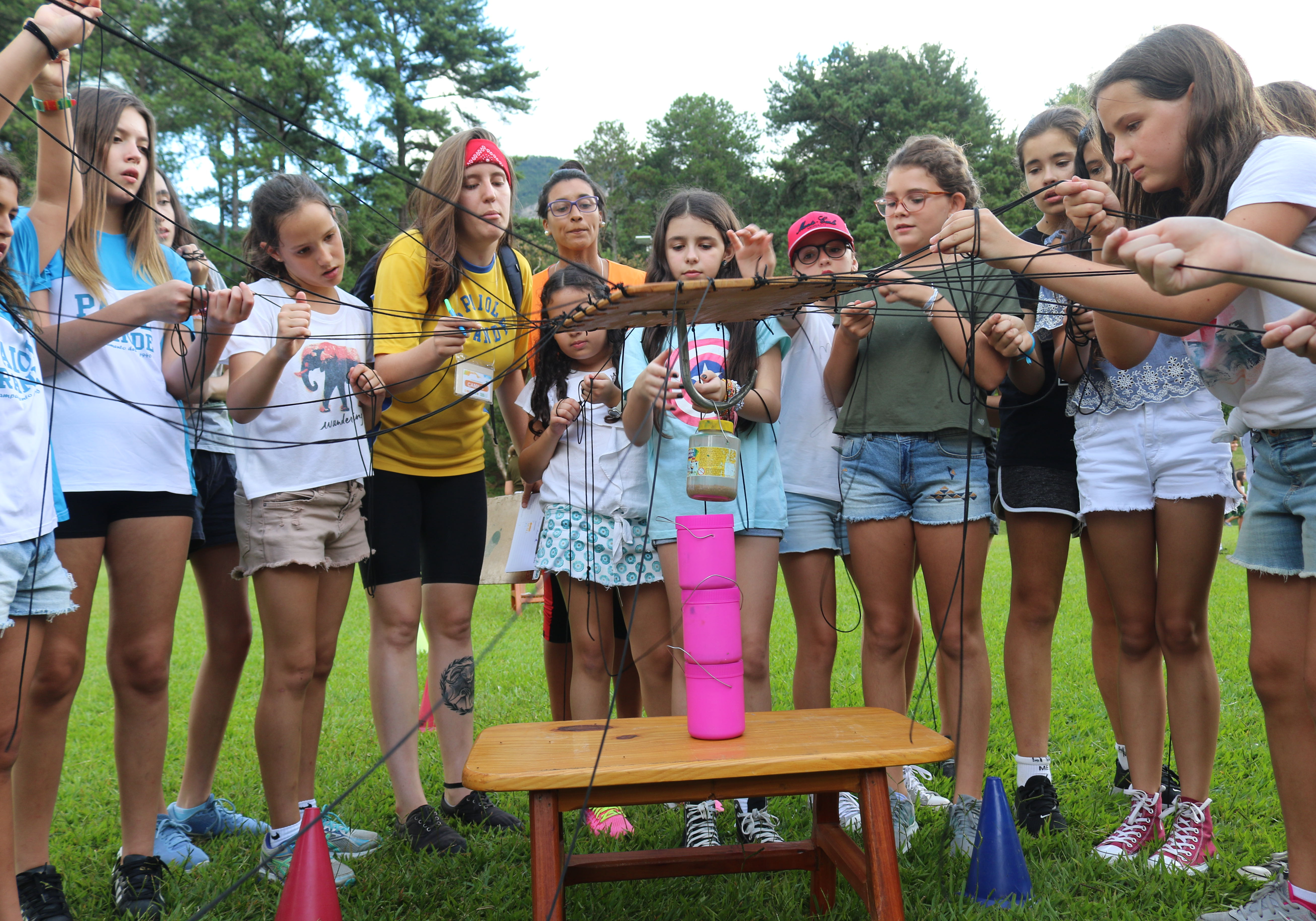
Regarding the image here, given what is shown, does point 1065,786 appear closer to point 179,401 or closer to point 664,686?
point 664,686

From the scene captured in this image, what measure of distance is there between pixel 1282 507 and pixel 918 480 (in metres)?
0.95

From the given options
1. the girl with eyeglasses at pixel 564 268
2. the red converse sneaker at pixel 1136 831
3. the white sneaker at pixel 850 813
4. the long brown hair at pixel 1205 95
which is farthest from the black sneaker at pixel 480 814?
the long brown hair at pixel 1205 95

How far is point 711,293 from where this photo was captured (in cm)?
193

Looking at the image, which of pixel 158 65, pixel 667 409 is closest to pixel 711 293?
pixel 667 409

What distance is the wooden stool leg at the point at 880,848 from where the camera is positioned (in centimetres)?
181

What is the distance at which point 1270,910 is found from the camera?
1.98 metres

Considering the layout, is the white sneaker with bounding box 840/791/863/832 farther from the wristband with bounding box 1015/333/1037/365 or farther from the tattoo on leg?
the wristband with bounding box 1015/333/1037/365

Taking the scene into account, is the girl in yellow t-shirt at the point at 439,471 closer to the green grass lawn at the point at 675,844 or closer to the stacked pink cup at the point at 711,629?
the green grass lawn at the point at 675,844

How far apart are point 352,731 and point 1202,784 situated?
3.50 meters

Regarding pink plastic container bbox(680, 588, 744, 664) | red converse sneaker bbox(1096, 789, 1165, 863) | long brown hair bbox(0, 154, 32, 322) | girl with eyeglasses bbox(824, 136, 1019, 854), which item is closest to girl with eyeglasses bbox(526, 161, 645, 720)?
girl with eyeglasses bbox(824, 136, 1019, 854)

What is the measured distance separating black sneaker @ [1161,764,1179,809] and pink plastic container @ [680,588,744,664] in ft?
5.16

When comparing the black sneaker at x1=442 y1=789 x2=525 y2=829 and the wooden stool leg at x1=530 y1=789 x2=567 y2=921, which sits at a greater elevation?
the wooden stool leg at x1=530 y1=789 x2=567 y2=921

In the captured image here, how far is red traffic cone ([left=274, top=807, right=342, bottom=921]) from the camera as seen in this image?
1959 mm

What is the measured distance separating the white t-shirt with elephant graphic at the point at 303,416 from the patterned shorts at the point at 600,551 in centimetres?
65
